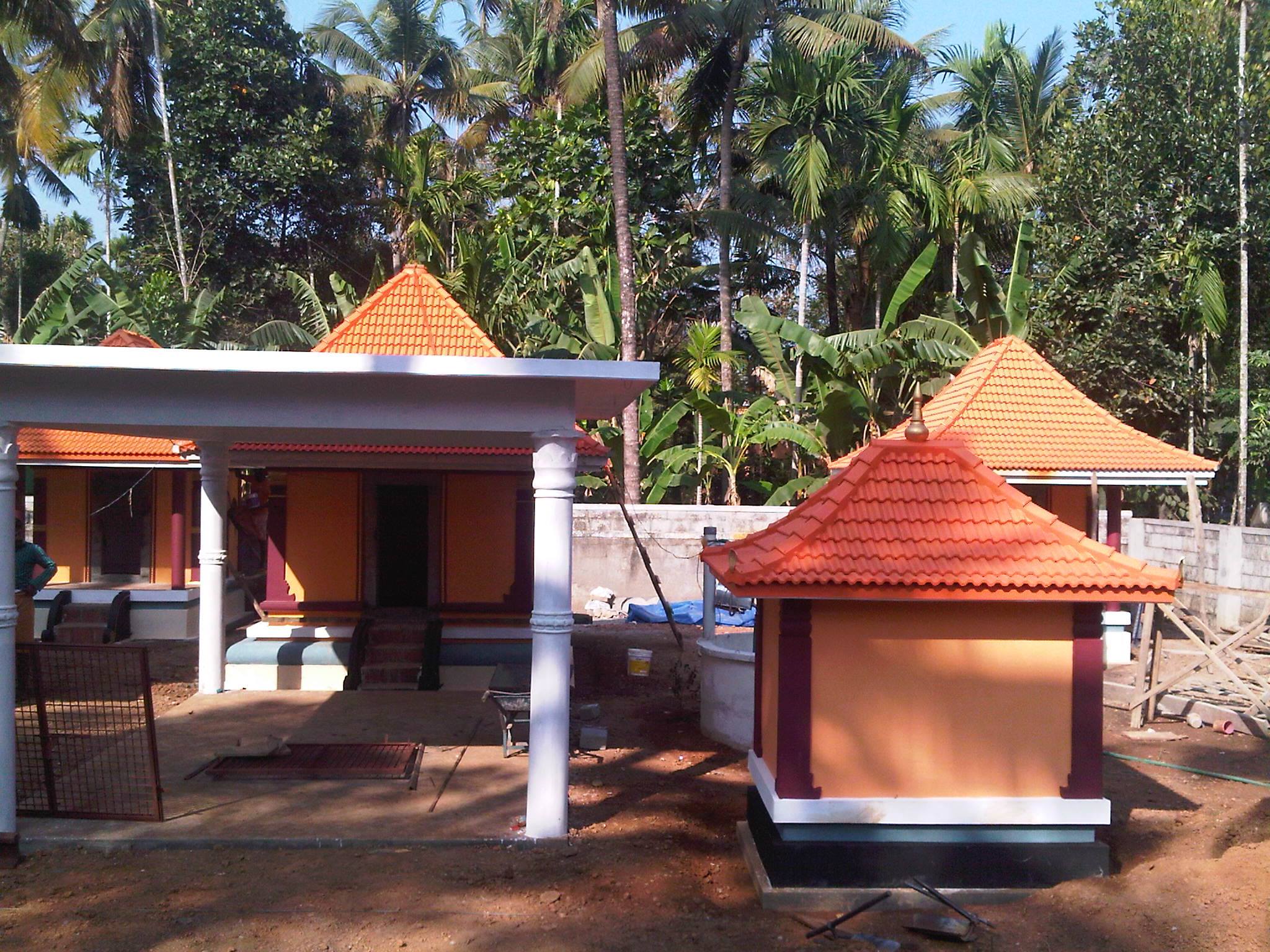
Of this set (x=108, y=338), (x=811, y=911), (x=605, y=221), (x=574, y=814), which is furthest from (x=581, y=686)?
(x=605, y=221)

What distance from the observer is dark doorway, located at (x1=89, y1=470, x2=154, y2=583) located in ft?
51.7

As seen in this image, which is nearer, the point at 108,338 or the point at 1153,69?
the point at 108,338

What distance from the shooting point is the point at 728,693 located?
9.85 metres

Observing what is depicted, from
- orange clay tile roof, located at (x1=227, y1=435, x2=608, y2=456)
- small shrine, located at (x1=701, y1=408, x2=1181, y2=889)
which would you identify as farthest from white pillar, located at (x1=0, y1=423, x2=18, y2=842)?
small shrine, located at (x1=701, y1=408, x2=1181, y2=889)

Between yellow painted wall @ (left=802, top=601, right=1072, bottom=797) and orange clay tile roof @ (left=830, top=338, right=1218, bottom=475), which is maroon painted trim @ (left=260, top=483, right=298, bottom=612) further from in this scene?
yellow painted wall @ (left=802, top=601, right=1072, bottom=797)

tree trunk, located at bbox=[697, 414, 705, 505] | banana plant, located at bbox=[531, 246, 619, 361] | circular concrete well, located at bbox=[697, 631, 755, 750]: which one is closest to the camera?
circular concrete well, located at bbox=[697, 631, 755, 750]

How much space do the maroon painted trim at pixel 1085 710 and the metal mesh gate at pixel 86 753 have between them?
5571 mm

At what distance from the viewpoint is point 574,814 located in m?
7.58

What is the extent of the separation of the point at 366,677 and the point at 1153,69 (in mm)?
16291

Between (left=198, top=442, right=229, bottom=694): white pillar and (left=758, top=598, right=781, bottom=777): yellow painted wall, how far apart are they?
664 cm

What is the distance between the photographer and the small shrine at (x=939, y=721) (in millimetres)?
6121

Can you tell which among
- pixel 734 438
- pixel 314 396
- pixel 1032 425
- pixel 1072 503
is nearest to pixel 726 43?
pixel 734 438

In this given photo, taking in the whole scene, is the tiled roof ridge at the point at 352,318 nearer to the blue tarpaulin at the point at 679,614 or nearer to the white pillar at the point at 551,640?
the white pillar at the point at 551,640

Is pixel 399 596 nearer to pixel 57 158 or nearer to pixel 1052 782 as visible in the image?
pixel 1052 782
